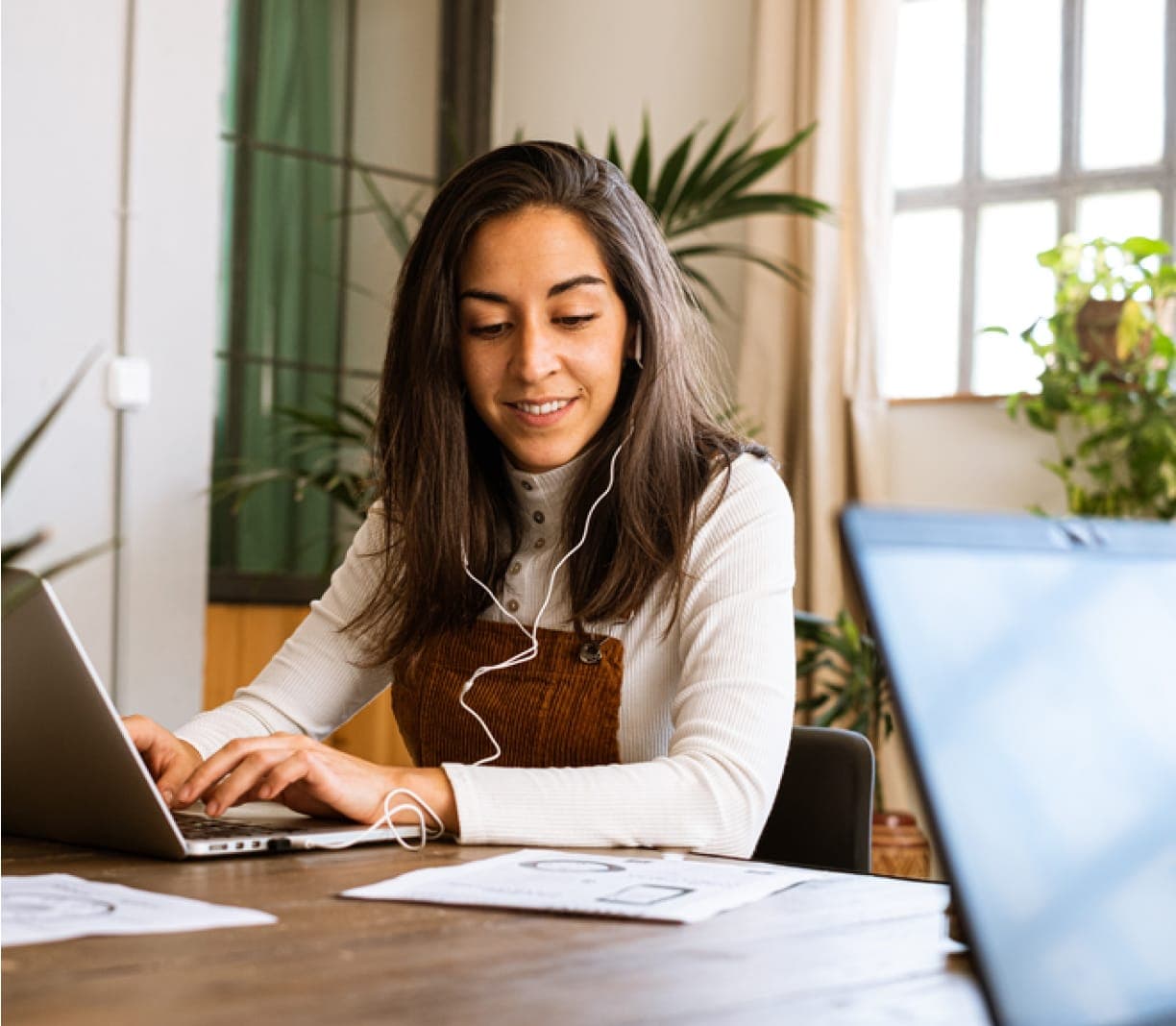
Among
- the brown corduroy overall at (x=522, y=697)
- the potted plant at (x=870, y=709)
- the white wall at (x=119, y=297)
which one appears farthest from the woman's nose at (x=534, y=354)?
the white wall at (x=119, y=297)

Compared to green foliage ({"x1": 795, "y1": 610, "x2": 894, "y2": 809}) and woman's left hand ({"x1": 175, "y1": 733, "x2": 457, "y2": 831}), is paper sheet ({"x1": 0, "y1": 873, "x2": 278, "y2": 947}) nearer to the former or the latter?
woman's left hand ({"x1": 175, "y1": 733, "x2": 457, "y2": 831})

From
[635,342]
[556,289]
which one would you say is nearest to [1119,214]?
[635,342]

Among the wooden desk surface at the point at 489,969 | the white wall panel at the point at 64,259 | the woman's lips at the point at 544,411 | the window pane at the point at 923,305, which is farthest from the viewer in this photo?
the window pane at the point at 923,305

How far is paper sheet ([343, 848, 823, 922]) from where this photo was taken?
0.99 m

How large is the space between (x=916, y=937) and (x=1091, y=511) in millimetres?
2927

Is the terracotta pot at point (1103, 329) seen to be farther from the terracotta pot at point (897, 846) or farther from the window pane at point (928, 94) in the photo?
the terracotta pot at point (897, 846)

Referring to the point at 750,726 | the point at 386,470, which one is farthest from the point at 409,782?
the point at 386,470

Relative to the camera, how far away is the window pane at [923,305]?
4324 millimetres

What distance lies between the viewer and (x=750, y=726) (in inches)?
59.0

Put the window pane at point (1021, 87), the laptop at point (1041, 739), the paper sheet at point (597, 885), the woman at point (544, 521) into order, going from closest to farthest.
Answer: the laptop at point (1041, 739) < the paper sheet at point (597, 885) < the woman at point (544, 521) < the window pane at point (1021, 87)

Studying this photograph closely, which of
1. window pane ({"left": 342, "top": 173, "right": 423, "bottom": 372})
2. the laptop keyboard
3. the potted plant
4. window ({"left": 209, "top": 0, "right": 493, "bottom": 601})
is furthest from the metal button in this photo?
window pane ({"left": 342, "top": 173, "right": 423, "bottom": 372})

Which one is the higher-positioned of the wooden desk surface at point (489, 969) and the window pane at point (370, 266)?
the window pane at point (370, 266)

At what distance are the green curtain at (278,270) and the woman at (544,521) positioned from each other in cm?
251

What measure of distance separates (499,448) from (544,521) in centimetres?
14
